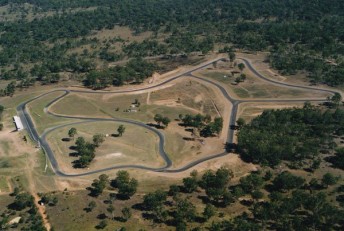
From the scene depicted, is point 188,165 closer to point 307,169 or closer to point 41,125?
point 307,169

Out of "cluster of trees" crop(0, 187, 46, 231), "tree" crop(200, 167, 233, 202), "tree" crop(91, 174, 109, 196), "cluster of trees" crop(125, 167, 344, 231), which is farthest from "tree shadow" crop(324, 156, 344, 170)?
"cluster of trees" crop(0, 187, 46, 231)

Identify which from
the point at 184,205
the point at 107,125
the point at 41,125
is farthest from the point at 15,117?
the point at 184,205

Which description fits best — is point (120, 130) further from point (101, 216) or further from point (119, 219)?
point (119, 219)

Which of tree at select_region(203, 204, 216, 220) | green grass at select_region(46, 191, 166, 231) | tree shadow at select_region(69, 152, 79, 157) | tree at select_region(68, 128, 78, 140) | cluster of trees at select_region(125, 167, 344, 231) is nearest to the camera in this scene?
cluster of trees at select_region(125, 167, 344, 231)

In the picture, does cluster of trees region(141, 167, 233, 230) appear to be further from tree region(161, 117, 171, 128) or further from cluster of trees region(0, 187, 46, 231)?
tree region(161, 117, 171, 128)

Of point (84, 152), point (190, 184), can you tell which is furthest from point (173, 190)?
point (84, 152)

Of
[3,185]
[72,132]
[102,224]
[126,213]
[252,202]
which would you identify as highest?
[72,132]
